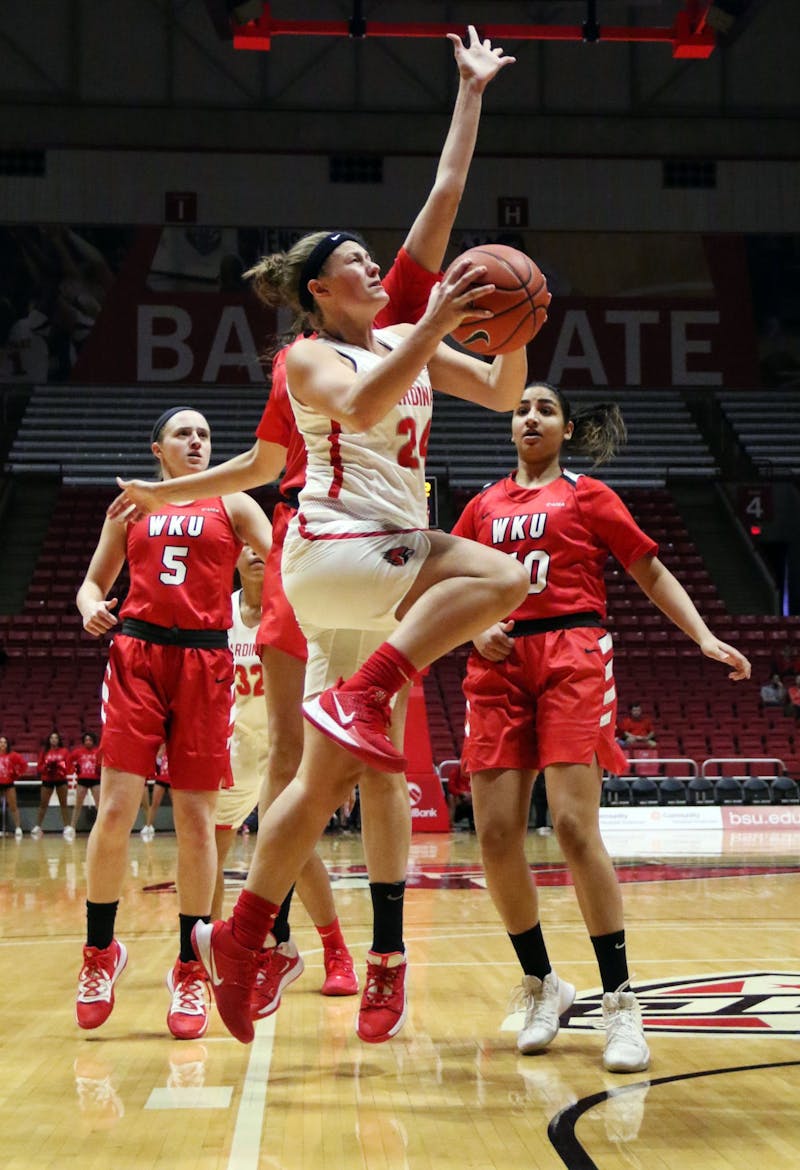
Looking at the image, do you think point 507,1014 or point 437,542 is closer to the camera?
point 437,542

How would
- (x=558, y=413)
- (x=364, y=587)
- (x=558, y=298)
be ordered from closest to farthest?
(x=364, y=587) < (x=558, y=413) < (x=558, y=298)

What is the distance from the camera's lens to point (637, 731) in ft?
61.7

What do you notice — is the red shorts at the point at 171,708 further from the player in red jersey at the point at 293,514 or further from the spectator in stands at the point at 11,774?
the spectator in stands at the point at 11,774

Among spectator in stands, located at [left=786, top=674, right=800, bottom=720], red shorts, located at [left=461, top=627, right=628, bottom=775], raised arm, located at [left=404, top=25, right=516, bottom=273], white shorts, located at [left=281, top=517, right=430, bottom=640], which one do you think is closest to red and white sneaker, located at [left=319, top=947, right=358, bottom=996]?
red shorts, located at [left=461, top=627, right=628, bottom=775]

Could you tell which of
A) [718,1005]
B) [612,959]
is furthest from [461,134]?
[718,1005]

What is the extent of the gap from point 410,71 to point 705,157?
602 centimetres

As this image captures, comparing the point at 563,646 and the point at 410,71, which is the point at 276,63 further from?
the point at 563,646

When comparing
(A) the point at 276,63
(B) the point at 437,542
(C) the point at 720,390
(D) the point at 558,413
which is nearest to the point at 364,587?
(B) the point at 437,542

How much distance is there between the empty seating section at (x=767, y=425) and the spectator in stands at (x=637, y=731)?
8723 millimetres

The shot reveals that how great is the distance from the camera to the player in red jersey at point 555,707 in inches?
162

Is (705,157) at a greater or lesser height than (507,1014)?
greater

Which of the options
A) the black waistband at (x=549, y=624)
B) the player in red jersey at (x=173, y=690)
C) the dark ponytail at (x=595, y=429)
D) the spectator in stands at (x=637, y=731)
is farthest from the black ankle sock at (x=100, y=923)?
the spectator in stands at (x=637, y=731)

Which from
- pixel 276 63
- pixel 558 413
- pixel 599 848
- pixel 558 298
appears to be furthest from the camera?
pixel 558 298

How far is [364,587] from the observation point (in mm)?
3516
